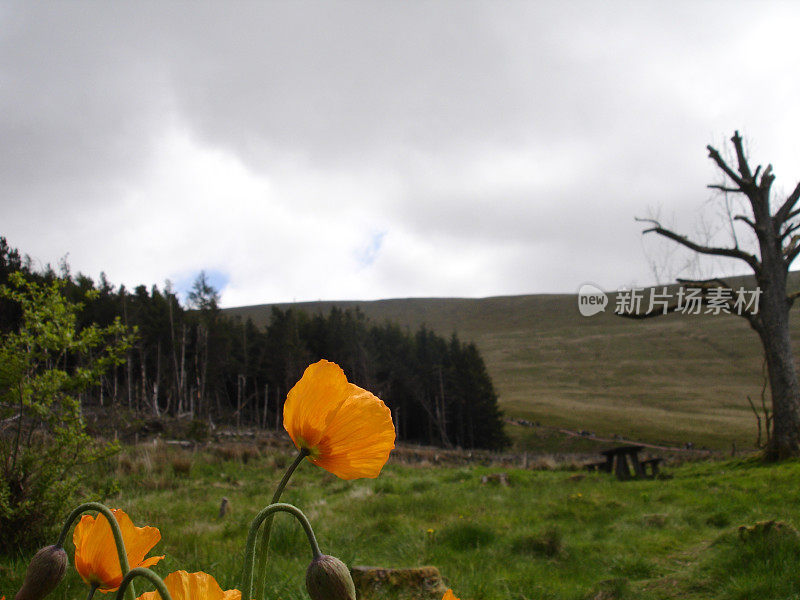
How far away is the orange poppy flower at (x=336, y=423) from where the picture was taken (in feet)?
2.69

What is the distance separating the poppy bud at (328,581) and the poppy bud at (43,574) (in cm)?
44

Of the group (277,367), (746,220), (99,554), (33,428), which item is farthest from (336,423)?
(277,367)

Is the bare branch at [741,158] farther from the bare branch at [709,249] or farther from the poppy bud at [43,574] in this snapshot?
the poppy bud at [43,574]

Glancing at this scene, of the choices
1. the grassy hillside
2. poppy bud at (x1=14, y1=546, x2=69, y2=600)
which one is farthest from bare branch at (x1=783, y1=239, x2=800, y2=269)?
the grassy hillside

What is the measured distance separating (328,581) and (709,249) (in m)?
13.3

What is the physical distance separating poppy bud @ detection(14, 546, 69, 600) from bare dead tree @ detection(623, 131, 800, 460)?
41.0ft

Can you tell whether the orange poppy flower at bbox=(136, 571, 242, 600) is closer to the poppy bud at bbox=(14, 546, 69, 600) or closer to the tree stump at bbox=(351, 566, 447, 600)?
the poppy bud at bbox=(14, 546, 69, 600)

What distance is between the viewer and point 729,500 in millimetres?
7305

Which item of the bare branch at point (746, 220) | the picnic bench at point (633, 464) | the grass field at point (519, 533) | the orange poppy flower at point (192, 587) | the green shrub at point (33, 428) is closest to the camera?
the orange poppy flower at point (192, 587)

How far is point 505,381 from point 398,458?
57.7m

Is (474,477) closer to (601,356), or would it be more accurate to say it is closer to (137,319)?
(137,319)

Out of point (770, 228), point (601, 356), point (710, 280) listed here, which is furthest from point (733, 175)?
point (601, 356)

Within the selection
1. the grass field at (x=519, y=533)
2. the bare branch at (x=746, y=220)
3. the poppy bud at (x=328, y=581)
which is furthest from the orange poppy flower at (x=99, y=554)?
the bare branch at (x=746, y=220)

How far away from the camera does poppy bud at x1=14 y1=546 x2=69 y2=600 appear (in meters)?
0.89
